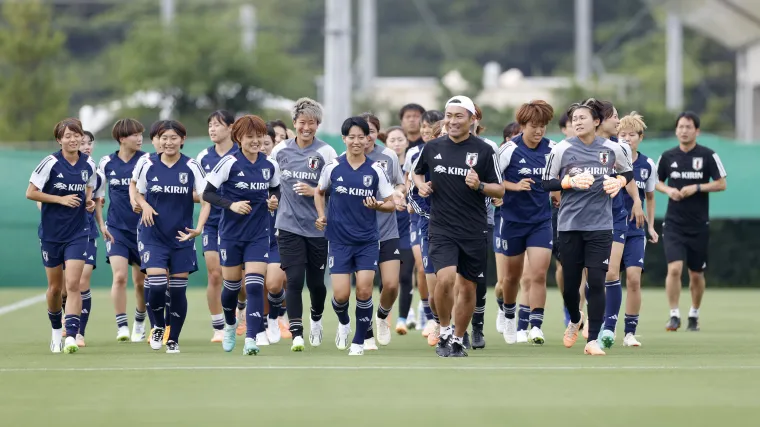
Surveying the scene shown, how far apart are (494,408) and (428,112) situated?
6.34m

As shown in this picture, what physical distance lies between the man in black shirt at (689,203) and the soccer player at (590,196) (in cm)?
383

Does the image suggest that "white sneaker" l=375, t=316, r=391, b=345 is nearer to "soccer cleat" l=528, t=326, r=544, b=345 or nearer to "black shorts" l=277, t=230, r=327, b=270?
"black shorts" l=277, t=230, r=327, b=270

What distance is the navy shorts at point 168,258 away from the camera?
13.4 metres

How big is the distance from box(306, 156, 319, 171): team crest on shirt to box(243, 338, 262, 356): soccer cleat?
160 cm

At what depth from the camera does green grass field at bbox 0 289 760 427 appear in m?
9.12

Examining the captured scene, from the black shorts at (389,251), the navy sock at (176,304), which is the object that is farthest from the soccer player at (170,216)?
the black shorts at (389,251)

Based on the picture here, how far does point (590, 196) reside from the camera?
13.0m

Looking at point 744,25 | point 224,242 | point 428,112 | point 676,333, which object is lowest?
point 676,333

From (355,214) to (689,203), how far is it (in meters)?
5.27

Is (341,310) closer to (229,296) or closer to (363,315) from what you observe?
(363,315)

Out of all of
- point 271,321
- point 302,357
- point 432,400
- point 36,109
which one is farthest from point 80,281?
point 36,109

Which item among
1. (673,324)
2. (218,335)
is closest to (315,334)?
(218,335)

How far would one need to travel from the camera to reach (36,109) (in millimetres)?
46875

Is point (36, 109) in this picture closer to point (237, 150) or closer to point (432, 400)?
point (237, 150)
